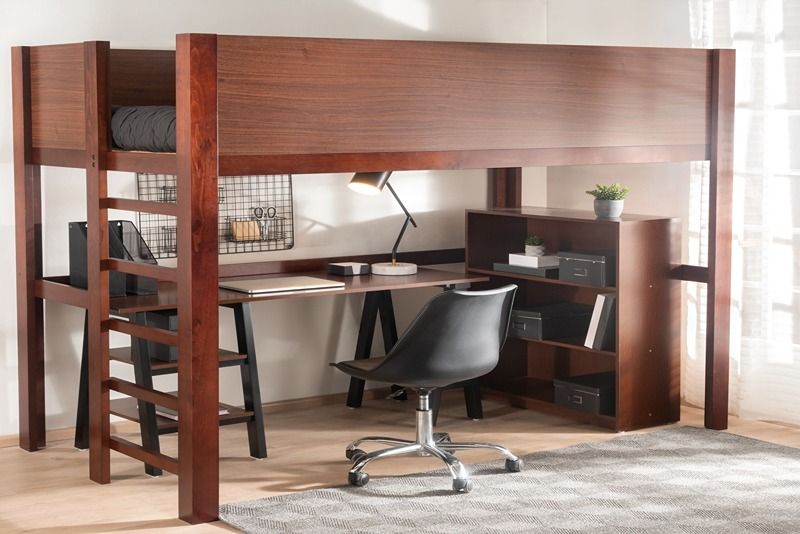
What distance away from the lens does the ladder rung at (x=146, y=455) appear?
164 inches

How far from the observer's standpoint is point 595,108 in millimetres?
4863

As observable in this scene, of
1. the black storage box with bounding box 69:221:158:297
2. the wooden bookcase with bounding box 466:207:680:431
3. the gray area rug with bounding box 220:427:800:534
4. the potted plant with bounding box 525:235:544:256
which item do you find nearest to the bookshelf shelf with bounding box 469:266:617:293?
the wooden bookcase with bounding box 466:207:680:431

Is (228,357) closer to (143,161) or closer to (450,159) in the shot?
(143,161)

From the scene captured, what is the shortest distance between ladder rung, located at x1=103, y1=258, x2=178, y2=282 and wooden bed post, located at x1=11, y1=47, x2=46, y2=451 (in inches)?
29.0

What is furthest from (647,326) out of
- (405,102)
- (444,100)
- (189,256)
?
(189,256)

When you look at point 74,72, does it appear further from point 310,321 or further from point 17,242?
point 310,321

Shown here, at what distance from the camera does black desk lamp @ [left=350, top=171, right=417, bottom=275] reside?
5.40 metres

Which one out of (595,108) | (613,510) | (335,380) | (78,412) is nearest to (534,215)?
(595,108)

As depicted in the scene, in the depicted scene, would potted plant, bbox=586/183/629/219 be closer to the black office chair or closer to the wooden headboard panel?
the wooden headboard panel

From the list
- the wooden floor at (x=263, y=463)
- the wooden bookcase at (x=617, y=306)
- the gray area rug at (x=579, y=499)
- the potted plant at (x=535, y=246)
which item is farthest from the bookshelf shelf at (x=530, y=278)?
the gray area rug at (x=579, y=499)

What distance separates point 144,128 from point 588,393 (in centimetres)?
229

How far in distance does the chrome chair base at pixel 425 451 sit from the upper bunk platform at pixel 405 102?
3.04ft

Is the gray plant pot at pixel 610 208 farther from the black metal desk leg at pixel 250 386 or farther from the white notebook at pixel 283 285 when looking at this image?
the black metal desk leg at pixel 250 386

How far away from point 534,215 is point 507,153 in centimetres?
100
